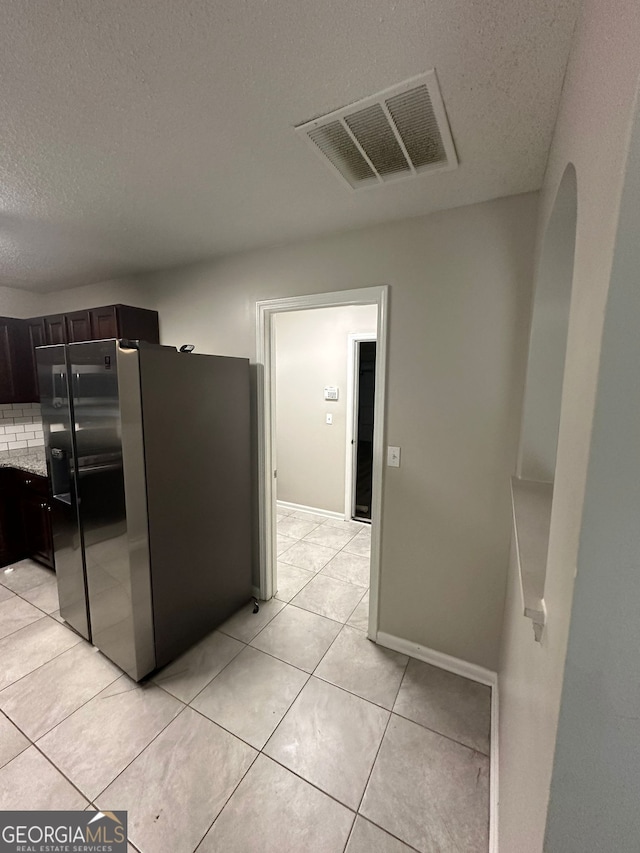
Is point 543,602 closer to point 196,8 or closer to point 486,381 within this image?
point 486,381

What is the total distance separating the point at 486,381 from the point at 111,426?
1.87m

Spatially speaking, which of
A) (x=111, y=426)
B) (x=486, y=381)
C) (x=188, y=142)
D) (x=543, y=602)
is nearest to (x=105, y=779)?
(x=111, y=426)

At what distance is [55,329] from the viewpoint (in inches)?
111

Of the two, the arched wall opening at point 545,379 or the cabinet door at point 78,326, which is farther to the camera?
the cabinet door at point 78,326

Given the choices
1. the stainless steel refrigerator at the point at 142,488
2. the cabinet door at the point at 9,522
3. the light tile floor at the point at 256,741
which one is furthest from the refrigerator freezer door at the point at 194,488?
the cabinet door at the point at 9,522

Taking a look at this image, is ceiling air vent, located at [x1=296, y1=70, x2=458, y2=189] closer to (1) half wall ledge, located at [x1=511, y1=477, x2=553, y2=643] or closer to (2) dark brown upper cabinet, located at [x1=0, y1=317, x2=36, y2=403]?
(1) half wall ledge, located at [x1=511, y1=477, x2=553, y2=643]

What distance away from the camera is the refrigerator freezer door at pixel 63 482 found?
189cm

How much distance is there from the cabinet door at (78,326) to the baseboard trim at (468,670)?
3073mm

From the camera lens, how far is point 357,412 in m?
3.77

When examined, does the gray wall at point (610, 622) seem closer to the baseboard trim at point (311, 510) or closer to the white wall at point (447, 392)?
the white wall at point (447, 392)

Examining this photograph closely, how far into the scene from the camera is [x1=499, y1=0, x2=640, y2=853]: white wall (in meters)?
0.45

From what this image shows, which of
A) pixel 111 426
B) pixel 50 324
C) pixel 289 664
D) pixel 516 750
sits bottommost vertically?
pixel 289 664

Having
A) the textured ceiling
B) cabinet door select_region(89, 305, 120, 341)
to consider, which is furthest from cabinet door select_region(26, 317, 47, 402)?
the textured ceiling

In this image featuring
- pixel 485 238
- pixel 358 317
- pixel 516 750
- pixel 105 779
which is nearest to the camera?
pixel 516 750
